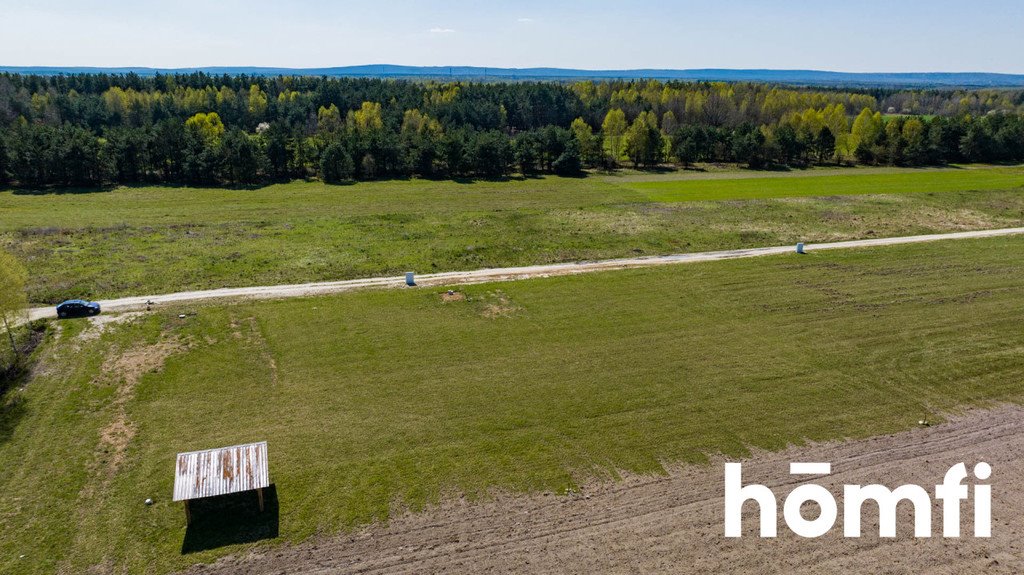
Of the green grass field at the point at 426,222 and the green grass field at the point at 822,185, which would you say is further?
the green grass field at the point at 822,185

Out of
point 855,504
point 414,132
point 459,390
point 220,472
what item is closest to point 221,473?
point 220,472

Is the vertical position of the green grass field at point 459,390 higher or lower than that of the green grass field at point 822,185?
lower

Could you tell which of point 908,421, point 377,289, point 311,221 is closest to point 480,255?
point 377,289

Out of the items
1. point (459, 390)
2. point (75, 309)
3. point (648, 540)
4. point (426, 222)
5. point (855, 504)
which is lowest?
point (648, 540)

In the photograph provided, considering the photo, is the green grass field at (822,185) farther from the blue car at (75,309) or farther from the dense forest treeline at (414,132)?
the blue car at (75,309)

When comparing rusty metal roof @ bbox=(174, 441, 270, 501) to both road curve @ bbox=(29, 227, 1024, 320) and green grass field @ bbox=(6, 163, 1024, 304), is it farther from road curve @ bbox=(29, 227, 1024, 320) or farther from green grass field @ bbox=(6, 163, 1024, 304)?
green grass field @ bbox=(6, 163, 1024, 304)

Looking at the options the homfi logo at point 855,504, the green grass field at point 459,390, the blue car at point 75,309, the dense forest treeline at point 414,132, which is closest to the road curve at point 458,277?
the blue car at point 75,309

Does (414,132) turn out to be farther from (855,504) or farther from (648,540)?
(855,504)
